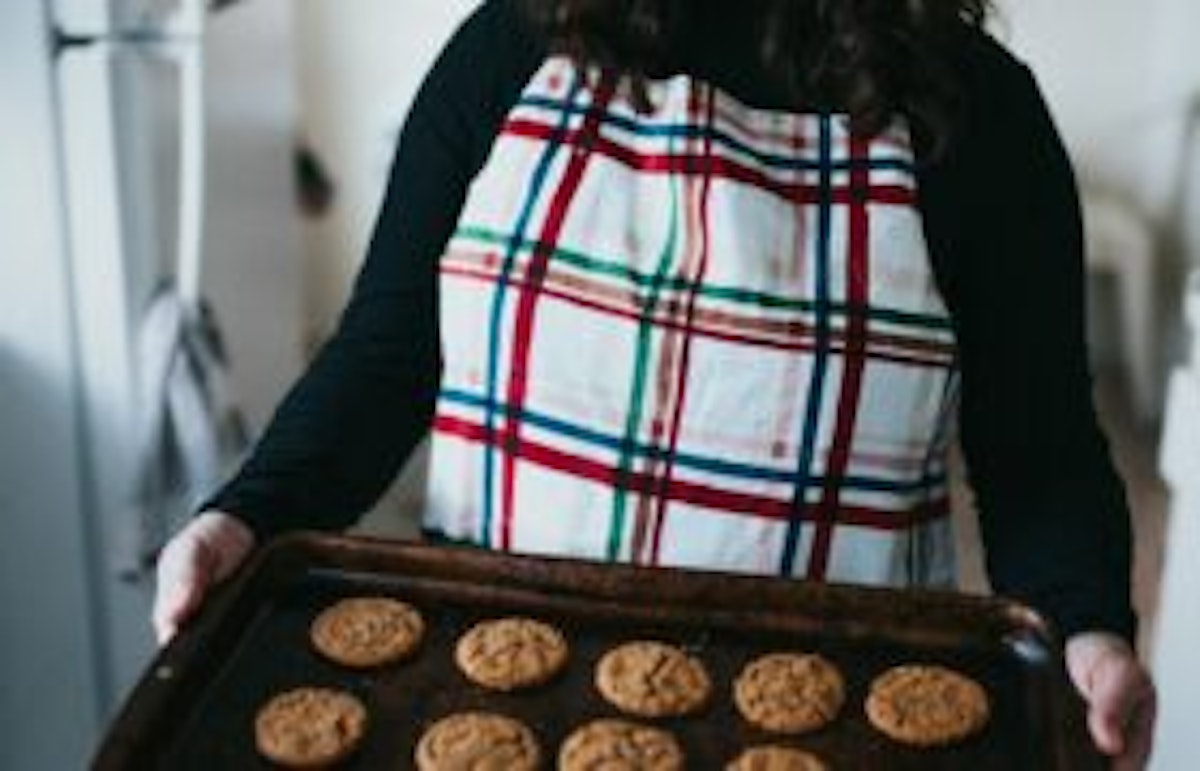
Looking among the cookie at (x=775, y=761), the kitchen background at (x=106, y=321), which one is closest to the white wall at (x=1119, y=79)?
the kitchen background at (x=106, y=321)

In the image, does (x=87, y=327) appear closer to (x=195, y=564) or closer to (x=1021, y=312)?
(x=195, y=564)

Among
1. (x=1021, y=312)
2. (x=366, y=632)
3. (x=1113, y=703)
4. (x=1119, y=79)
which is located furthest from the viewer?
(x=1119, y=79)

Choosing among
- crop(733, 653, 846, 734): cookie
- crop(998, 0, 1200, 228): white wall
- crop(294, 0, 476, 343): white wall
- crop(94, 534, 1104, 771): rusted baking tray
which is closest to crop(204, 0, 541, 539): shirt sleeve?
crop(94, 534, 1104, 771): rusted baking tray

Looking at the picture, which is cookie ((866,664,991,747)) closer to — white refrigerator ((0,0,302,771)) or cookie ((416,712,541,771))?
cookie ((416,712,541,771))

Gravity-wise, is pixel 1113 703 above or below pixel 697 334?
below

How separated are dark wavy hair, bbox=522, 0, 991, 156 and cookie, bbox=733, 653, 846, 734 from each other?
0.39 meters

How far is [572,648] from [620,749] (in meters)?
0.12

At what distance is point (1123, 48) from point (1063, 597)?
8.36 feet

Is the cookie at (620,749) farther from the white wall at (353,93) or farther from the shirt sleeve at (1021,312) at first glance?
the white wall at (353,93)

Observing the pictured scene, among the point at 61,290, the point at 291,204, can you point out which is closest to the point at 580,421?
the point at 61,290

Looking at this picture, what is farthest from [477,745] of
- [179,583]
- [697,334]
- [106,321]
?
[106,321]

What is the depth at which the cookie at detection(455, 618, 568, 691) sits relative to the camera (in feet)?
3.34

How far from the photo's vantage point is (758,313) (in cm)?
113

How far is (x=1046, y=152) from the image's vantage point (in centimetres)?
116
